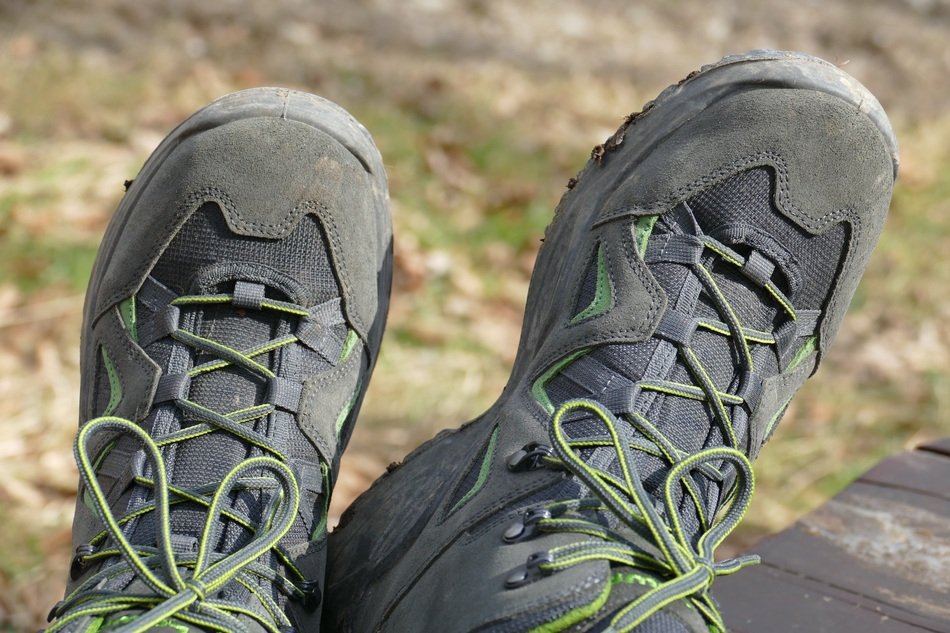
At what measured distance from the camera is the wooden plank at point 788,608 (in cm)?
152

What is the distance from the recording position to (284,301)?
157cm

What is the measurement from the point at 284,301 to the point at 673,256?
0.63 metres

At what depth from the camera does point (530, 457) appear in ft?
4.26

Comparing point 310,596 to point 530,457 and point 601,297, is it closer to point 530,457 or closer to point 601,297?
point 530,457

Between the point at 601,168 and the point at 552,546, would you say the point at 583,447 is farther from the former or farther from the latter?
the point at 601,168

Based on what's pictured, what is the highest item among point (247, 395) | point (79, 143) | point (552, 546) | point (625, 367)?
point (79, 143)

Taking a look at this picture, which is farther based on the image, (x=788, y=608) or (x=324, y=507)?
(x=788, y=608)

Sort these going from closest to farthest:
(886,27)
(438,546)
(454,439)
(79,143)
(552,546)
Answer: (552,546)
(438,546)
(454,439)
(79,143)
(886,27)

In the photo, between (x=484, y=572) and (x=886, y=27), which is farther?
(x=886, y=27)

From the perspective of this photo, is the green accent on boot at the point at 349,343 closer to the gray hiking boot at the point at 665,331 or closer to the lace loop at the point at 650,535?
the gray hiking boot at the point at 665,331

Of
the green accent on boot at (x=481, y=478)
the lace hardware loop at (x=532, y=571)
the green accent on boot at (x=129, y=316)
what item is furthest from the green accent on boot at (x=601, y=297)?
the green accent on boot at (x=129, y=316)

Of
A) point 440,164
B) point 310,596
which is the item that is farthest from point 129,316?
point 440,164

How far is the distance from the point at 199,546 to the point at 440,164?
2.55 m

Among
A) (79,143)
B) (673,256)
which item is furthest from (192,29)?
(673,256)
